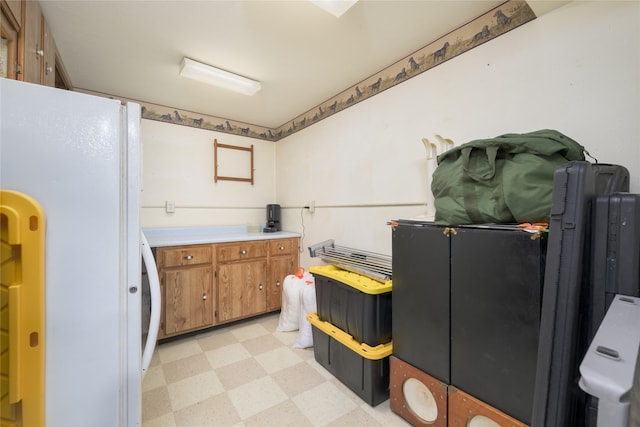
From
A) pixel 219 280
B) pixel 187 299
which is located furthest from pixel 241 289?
pixel 187 299

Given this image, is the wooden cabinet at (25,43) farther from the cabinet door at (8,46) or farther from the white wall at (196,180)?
the white wall at (196,180)

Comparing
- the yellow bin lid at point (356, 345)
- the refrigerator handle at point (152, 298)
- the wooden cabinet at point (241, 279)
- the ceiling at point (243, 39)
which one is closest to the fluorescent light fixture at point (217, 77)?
the ceiling at point (243, 39)

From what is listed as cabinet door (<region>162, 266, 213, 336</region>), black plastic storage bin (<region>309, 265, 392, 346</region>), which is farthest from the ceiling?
cabinet door (<region>162, 266, 213, 336</region>)

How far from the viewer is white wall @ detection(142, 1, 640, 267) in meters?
1.27

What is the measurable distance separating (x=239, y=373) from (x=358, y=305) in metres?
1.07

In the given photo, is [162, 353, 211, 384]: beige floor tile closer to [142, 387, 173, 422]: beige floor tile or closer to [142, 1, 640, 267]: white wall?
[142, 387, 173, 422]: beige floor tile

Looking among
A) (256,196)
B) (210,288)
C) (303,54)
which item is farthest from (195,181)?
(303,54)

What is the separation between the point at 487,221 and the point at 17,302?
1.75m

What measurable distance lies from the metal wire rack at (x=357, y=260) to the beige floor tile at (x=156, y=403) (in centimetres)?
144

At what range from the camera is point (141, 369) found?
103 centimetres

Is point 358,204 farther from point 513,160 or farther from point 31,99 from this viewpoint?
point 31,99

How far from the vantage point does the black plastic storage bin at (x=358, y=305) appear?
169 centimetres

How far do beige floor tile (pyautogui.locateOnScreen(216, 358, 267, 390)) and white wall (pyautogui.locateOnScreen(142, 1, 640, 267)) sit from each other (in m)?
1.25

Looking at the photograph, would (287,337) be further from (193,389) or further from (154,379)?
(154,379)
